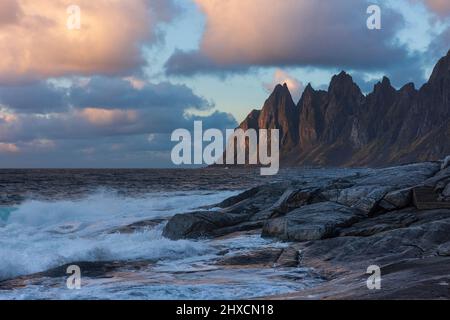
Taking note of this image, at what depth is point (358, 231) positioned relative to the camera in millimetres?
18875

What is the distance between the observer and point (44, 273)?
625 inches

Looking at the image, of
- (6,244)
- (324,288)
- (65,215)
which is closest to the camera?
(324,288)

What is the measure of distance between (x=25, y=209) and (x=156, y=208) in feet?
43.1

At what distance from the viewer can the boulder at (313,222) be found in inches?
772

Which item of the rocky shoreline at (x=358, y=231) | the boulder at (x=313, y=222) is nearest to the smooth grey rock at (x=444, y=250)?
the rocky shoreline at (x=358, y=231)

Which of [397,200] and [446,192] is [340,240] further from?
[446,192]

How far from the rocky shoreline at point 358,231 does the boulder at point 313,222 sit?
0.13ft

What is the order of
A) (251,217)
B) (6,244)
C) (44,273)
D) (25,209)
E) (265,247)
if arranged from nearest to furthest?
(44,273), (265,247), (6,244), (251,217), (25,209)

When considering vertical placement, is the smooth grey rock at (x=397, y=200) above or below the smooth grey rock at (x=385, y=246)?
above

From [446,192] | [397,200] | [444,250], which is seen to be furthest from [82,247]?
[446,192]

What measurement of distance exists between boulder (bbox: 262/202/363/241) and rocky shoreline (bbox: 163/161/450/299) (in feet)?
0.13

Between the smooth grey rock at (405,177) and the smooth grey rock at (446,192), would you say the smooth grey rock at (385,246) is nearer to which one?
the smooth grey rock at (446,192)

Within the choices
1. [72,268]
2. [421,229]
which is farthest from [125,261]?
[421,229]

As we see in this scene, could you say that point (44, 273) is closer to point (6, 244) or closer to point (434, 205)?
point (6, 244)
